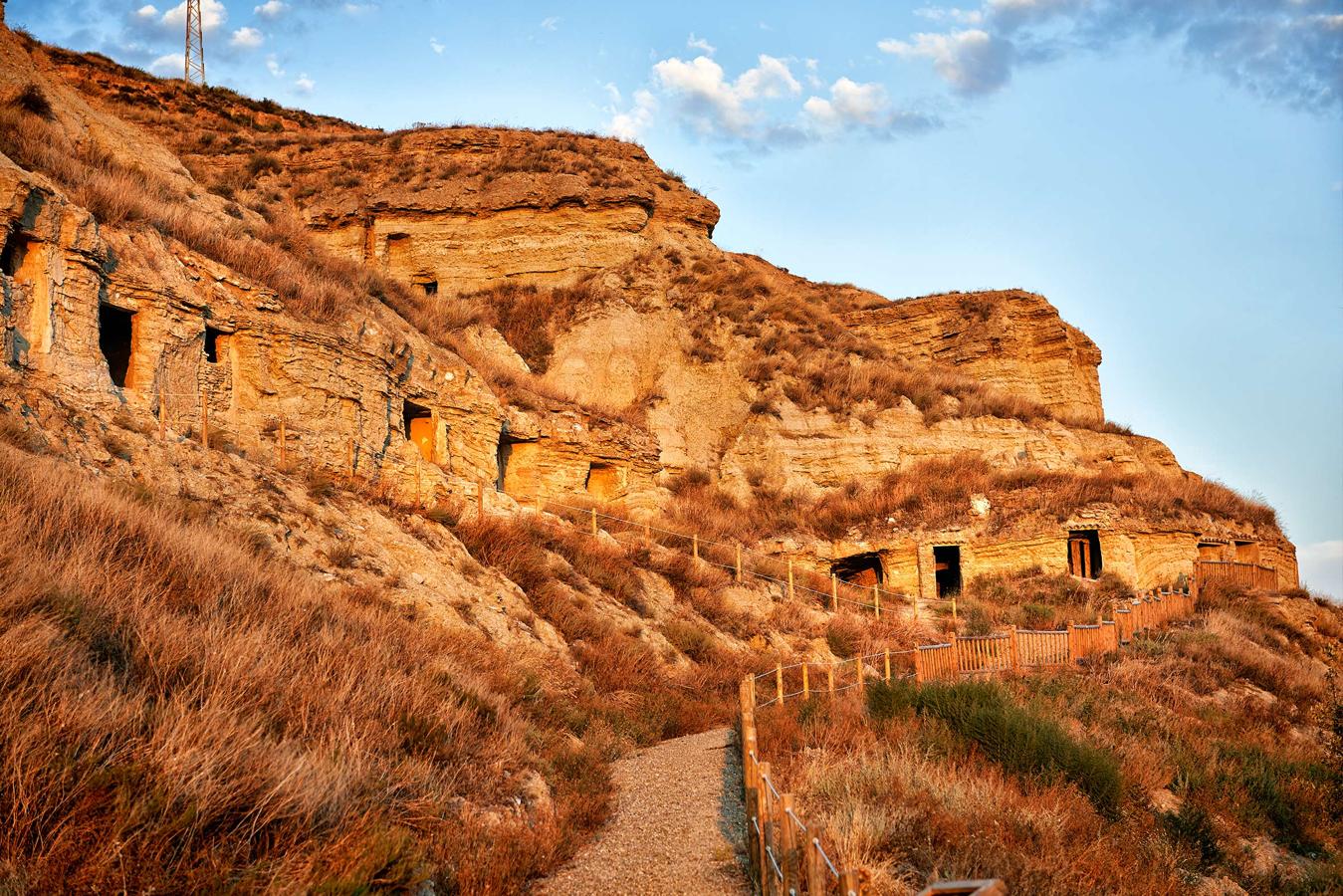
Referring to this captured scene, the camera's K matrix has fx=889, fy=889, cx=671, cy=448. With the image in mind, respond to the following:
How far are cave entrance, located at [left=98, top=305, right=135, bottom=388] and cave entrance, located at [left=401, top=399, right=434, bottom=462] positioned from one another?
5.92m

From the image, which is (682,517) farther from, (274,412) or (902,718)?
(902,718)

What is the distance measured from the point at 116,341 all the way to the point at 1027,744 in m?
15.3

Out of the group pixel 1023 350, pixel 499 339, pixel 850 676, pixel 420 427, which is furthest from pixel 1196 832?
pixel 1023 350

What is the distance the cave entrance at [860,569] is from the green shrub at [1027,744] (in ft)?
54.9

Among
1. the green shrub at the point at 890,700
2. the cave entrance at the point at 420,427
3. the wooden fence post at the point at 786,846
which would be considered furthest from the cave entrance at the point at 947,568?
the wooden fence post at the point at 786,846

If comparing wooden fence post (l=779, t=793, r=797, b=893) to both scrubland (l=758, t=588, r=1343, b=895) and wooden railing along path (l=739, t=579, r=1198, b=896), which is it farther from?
scrubland (l=758, t=588, r=1343, b=895)

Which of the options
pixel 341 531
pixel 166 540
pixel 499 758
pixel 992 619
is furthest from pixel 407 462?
pixel 992 619

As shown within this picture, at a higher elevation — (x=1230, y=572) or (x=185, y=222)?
(x=185, y=222)

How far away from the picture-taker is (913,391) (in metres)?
32.3

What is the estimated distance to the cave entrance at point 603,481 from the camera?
85.8 feet

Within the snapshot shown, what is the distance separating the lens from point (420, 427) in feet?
67.6

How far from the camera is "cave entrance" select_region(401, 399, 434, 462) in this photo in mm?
20141

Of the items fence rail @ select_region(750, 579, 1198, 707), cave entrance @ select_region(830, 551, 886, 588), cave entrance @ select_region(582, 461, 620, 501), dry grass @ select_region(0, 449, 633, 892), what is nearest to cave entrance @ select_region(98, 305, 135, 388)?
dry grass @ select_region(0, 449, 633, 892)

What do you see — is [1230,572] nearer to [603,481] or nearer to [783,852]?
[603,481]
